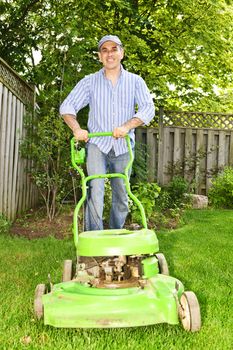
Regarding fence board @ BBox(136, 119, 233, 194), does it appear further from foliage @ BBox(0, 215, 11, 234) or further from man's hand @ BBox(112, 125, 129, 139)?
man's hand @ BBox(112, 125, 129, 139)

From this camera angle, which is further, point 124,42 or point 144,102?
point 124,42

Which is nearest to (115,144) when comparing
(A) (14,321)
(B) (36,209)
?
(A) (14,321)

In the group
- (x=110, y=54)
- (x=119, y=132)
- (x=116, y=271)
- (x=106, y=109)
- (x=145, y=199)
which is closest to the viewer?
(x=116, y=271)

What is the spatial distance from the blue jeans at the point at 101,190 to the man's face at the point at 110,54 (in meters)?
0.60

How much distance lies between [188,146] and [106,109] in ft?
23.1

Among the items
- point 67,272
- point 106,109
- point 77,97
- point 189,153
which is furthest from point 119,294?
point 189,153

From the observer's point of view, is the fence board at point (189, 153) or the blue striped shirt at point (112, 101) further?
the fence board at point (189, 153)

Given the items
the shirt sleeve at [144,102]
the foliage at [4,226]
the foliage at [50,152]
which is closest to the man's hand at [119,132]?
the shirt sleeve at [144,102]

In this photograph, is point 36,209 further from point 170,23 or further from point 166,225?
point 170,23

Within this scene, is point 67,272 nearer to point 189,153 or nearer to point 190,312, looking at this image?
point 190,312

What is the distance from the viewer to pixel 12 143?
6840 mm

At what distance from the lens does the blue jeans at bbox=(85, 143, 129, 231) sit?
3.95 metres

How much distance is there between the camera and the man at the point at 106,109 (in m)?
3.95

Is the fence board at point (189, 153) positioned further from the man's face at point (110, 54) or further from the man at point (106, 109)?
the man's face at point (110, 54)
